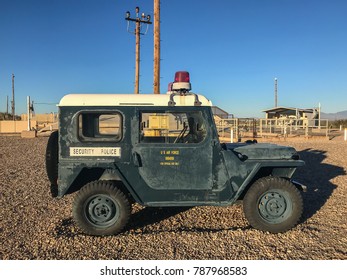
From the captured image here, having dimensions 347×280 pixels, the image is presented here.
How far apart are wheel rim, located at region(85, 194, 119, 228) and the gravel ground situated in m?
0.22

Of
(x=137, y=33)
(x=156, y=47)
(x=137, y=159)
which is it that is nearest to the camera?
(x=137, y=159)

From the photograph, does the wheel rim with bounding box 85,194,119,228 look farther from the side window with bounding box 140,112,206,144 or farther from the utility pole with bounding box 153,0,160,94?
the utility pole with bounding box 153,0,160,94

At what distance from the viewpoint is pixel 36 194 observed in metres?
6.86

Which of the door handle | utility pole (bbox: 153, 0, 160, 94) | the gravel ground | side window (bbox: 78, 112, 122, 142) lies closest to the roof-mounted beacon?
side window (bbox: 78, 112, 122, 142)

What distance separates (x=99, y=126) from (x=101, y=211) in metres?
1.30

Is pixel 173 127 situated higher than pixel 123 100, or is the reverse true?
pixel 123 100

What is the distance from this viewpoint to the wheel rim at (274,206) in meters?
4.54

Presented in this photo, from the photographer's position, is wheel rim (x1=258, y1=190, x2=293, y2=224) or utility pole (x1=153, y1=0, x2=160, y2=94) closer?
wheel rim (x1=258, y1=190, x2=293, y2=224)

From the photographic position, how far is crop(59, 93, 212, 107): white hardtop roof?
4.45 m

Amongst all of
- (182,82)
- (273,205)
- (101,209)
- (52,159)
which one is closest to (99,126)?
(52,159)

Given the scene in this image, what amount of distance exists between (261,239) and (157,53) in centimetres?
886

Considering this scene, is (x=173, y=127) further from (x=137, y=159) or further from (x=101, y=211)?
(x=101, y=211)

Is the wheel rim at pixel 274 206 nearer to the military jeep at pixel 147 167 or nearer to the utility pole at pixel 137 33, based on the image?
the military jeep at pixel 147 167

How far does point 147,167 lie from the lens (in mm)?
4434
